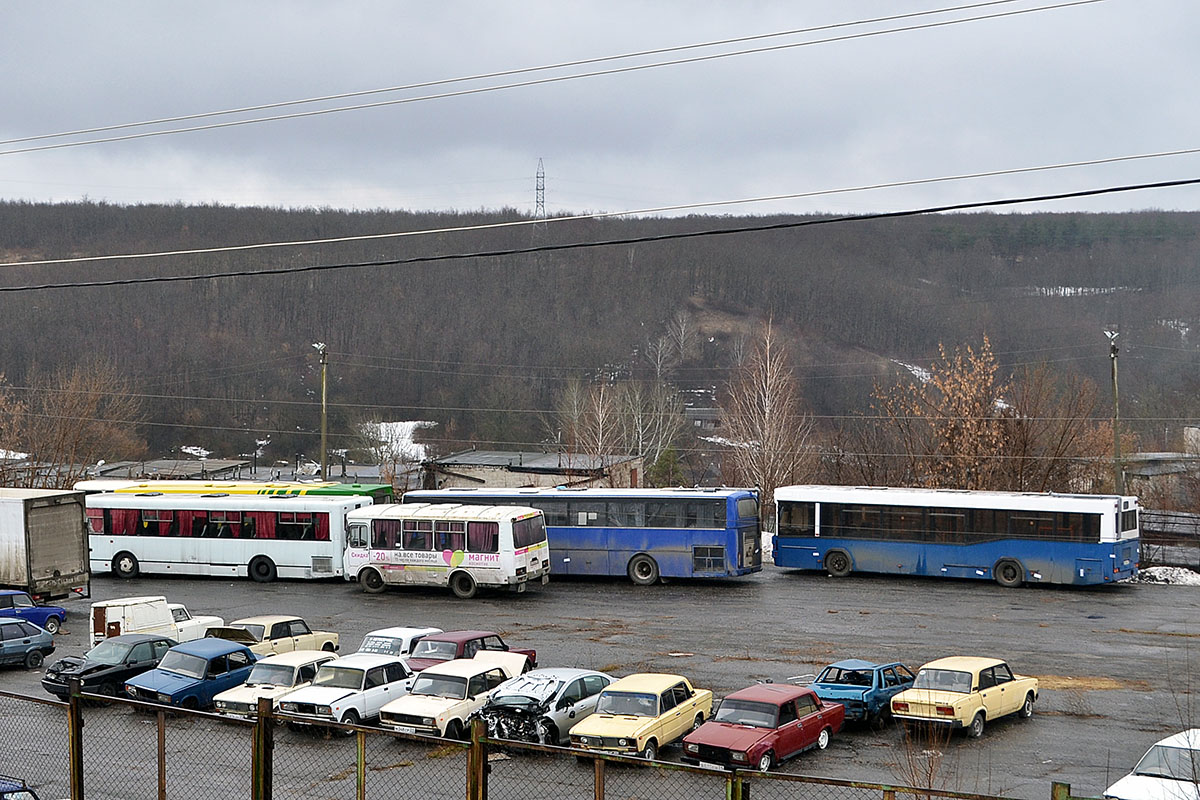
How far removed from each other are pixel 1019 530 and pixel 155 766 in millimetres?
26211

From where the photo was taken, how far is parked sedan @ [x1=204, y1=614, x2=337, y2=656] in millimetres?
22445

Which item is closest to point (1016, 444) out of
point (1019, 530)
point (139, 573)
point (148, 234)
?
point (1019, 530)

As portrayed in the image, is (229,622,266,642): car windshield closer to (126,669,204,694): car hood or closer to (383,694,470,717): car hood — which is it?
(126,669,204,694): car hood

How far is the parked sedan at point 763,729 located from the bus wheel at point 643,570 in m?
17.3

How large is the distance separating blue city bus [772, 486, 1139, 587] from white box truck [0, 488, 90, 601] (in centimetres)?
2153

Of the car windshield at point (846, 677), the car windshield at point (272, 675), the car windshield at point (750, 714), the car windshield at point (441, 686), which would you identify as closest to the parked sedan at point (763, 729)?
the car windshield at point (750, 714)

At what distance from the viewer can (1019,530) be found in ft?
108

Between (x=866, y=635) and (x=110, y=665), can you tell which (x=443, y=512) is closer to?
(x=866, y=635)

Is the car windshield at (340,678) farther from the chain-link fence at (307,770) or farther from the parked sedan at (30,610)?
the parked sedan at (30,610)

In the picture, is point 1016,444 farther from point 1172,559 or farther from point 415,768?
point 415,768

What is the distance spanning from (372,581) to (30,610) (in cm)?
944

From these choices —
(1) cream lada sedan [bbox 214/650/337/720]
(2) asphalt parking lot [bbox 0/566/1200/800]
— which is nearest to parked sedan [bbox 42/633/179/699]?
(2) asphalt parking lot [bbox 0/566/1200/800]

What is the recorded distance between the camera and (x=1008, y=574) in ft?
109

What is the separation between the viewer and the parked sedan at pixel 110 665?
1955 centimetres
